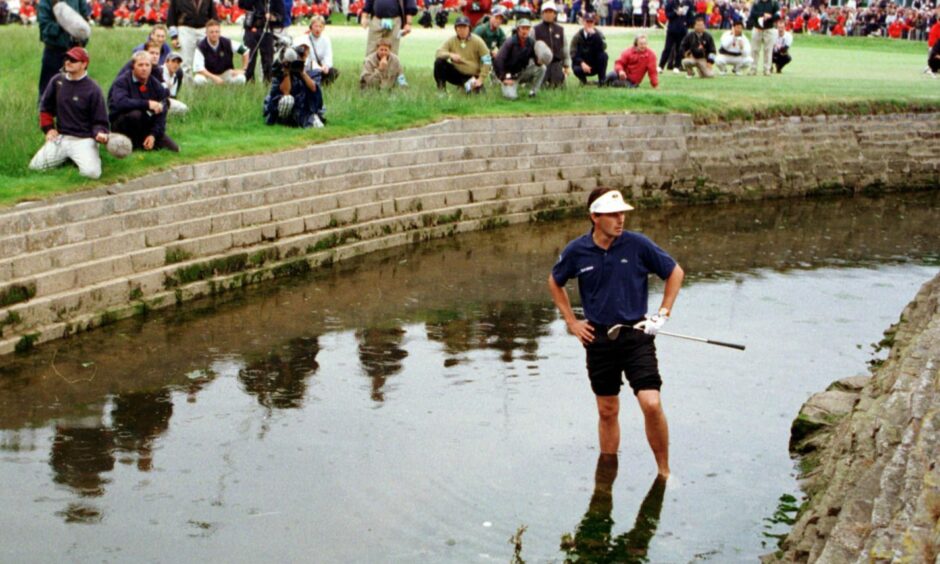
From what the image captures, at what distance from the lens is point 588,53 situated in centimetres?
2598

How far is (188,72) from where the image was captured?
21.9 meters

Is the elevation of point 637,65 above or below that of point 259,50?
below

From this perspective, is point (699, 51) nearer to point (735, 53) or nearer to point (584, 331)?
point (735, 53)

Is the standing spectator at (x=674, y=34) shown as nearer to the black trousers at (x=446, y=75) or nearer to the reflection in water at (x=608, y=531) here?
the black trousers at (x=446, y=75)

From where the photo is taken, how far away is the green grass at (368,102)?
15.7 metres

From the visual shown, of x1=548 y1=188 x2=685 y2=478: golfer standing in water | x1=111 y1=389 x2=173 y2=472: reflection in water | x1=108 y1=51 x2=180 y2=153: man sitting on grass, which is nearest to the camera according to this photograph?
x1=548 y1=188 x2=685 y2=478: golfer standing in water

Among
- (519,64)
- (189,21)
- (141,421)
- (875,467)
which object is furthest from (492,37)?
(875,467)

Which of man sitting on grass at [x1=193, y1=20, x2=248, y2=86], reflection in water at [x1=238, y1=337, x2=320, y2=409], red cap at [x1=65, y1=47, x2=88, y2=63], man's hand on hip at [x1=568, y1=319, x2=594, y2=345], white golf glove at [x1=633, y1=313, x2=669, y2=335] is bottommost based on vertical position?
reflection in water at [x1=238, y1=337, x2=320, y2=409]

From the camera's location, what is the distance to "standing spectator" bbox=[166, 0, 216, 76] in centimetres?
2189

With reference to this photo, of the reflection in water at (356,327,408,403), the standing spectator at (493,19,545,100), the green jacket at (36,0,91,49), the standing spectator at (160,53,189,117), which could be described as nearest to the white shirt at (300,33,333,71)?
the standing spectator at (493,19,545,100)

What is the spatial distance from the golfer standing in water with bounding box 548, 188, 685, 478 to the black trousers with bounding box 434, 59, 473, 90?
13.6 m

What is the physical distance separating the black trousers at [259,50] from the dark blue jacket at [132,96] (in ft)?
20.0

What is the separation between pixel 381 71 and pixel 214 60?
101 inches

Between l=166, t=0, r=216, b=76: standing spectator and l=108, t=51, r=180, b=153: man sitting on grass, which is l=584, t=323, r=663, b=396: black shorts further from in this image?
l=166, t=0, r=216, b=76: standing spectator
